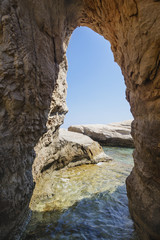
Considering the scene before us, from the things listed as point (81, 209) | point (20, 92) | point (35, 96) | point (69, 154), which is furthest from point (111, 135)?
point (20, 92)

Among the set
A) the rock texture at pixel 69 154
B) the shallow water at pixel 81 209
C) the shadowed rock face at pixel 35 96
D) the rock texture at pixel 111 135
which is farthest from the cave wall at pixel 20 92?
the rock texture at pixel 111 135

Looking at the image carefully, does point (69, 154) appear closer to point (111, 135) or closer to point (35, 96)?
point (35, 96)

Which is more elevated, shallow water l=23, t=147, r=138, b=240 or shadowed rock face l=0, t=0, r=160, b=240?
shadowed rock face l=0, t=0, r=160, b=240

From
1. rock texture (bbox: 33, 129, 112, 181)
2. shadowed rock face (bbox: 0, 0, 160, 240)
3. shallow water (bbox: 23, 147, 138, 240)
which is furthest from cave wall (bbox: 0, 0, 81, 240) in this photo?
rock texture (bbox: 33, 129, 112, 181)

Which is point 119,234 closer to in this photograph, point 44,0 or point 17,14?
point 17,14

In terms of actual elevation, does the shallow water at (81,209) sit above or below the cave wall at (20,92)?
below

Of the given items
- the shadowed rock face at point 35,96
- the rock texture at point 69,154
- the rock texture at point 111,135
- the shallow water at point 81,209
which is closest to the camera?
the shadowed rock face at point 35,96

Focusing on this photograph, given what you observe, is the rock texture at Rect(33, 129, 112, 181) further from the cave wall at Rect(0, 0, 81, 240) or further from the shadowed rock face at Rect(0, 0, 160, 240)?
the shadowed rock face at Rect(0, 0, 160, 240)

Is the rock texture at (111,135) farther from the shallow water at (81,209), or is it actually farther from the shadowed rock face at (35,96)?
the shadowed rock face at (35,96)

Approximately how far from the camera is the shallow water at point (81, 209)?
288 centimetres

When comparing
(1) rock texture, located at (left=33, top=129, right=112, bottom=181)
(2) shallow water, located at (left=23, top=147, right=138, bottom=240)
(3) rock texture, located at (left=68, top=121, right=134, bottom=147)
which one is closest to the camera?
(2) shallow water, located at (left=23, top=147, right=138, bottom=240)

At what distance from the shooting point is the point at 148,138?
2.43 metres

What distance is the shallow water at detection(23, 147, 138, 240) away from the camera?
113 inches

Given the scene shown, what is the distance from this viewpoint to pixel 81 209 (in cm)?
371
